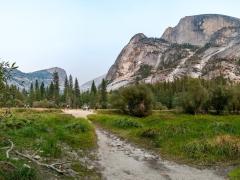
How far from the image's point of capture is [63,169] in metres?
21.3

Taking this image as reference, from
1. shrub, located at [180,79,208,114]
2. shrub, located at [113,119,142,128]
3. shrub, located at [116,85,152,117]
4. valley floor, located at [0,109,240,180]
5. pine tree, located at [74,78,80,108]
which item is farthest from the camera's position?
pine tree, located at [74,78,80,108]

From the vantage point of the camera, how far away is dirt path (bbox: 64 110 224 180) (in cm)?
2266

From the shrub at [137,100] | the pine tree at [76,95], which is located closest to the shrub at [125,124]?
the shrub at [137,100]

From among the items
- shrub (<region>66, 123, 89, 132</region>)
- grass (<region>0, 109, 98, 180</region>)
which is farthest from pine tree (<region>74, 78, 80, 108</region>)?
grass (<region>0, 109, 98, 180</region>)

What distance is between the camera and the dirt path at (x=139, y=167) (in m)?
22.7

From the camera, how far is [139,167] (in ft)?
82.8

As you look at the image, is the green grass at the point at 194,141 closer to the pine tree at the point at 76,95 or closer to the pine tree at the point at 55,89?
the pine tree at the point at 55,89

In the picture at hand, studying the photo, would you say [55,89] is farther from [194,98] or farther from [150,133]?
[150,133]

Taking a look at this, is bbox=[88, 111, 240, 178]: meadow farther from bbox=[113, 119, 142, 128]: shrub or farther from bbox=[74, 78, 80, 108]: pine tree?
bbox=[74, 78, 80, 108]: pine tree

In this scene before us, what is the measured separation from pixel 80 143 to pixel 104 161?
5.98 meters

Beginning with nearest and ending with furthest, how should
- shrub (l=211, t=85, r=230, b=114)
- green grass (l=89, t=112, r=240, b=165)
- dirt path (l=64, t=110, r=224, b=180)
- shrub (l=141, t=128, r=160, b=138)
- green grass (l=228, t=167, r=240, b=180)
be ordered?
1. green grass (l=228, t=167, r=240, b=180)
2. dirt path (l=64, t=110, r=224, b=180)
3. green grass (l=89, t=112, r=240, b=165)
4. shrub (l=141, t=128, r=160, b=138)
5. shrub (l=211, t=85, r=230, b=114)

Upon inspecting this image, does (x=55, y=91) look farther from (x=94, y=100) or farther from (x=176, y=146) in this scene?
(x=176, y=146)

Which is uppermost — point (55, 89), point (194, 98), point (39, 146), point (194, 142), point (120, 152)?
point (55, 89)

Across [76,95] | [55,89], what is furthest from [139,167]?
[76,95]
